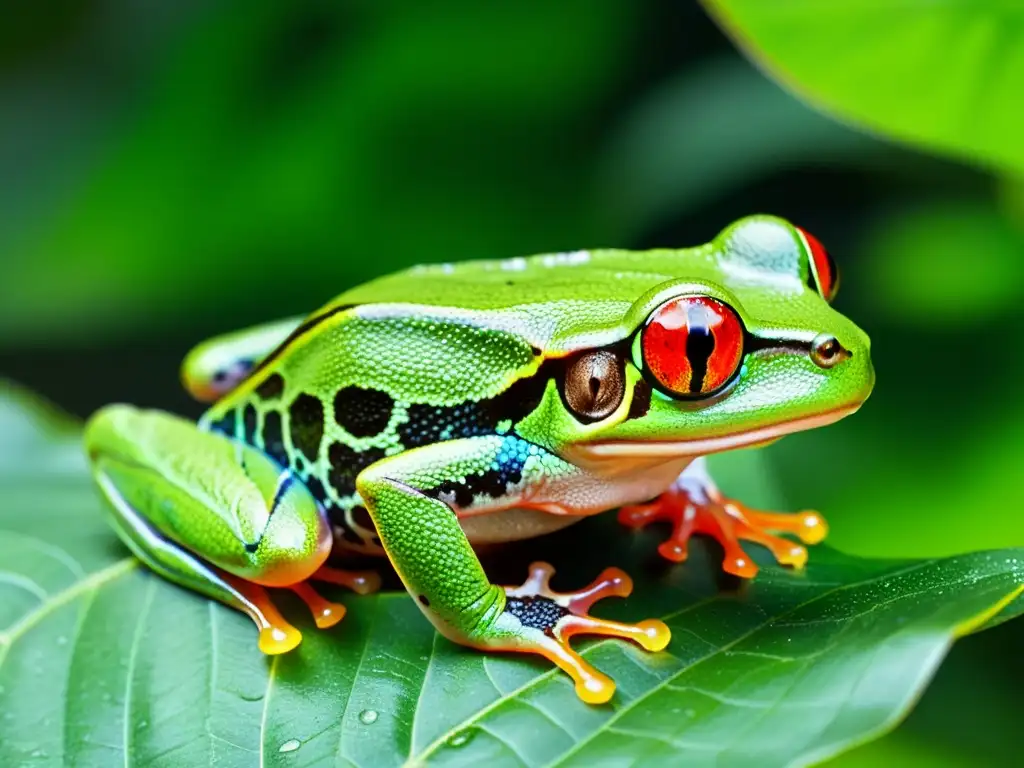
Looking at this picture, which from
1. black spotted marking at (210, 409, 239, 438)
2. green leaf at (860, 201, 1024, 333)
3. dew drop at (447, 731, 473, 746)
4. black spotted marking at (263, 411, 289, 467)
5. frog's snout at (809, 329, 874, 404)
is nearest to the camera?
dew drop at (447, 731, 473, 746)

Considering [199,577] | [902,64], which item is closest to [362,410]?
[199,577]

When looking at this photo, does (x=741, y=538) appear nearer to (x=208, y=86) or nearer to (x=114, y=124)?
(x=208, y=86)

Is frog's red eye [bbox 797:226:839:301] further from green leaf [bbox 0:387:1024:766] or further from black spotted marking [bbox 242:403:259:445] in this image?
black spotted marking [bbox 242:403:259:445]

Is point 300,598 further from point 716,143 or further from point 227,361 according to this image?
point 716,143

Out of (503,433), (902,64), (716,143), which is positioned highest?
(902,64)

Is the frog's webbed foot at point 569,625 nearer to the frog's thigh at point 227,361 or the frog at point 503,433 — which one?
the frog at point 503,433

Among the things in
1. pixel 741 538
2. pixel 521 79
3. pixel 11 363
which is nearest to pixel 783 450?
pixel 741 538

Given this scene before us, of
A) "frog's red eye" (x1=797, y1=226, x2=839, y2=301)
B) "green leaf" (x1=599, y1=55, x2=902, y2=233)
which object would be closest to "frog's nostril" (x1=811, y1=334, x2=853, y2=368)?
"frog's red eye" (x1=797, y1=226, x2=839, y2=301)
